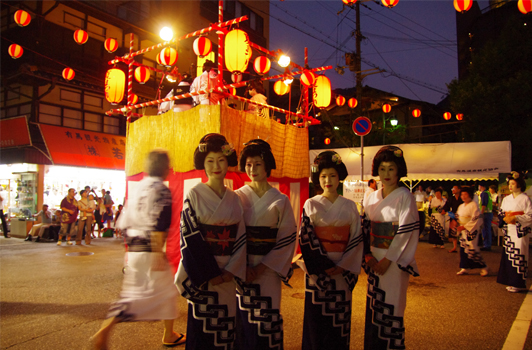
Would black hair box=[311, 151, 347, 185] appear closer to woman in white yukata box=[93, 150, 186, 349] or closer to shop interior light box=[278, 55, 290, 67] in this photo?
woman in white yukata box=[93, 150, 186, 349]

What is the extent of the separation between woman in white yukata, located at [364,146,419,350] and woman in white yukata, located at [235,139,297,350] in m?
0.76

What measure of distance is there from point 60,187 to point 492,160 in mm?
15538

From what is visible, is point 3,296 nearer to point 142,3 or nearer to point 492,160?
point 492,160

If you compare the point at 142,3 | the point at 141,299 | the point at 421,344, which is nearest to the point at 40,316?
the point at 141,299

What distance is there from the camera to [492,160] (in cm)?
1068

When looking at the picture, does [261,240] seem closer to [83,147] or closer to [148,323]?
[148,323]

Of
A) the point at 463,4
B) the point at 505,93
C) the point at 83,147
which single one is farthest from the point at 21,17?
the point at 505,93

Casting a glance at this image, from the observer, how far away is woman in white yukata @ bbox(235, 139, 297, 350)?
2787 mm

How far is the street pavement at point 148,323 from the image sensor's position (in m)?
3.56

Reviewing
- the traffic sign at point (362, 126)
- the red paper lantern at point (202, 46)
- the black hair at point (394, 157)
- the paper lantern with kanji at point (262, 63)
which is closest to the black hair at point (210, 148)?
the black hair at point (394, 157)

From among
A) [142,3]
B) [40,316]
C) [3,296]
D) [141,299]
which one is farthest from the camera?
[142,3]

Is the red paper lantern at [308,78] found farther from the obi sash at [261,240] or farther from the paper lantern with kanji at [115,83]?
the obi sash at [261,240]

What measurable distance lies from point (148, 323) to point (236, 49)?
4204 millimetres

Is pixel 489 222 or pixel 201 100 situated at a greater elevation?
pixel 201 100
